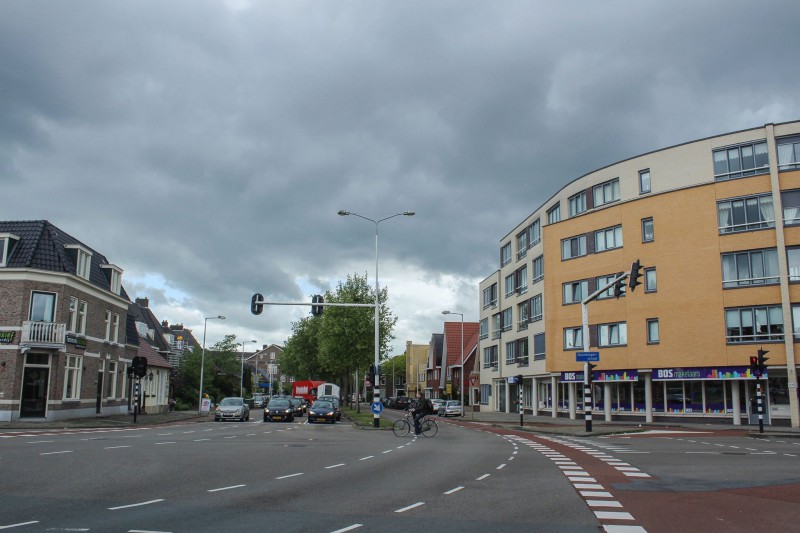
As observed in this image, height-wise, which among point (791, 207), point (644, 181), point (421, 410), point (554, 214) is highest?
point (554, 214)

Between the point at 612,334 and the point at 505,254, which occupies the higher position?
the point at 505,254

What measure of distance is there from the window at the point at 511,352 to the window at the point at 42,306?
39570 millimetres

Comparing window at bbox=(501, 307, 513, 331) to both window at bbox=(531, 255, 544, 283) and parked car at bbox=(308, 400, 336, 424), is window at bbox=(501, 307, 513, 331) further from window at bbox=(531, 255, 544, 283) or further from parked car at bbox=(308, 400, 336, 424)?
parked car at bbox=(308, 400, 336, 424)

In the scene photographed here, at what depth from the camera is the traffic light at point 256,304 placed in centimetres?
3275

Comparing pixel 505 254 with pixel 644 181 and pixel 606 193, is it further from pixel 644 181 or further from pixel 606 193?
pixel 644 181

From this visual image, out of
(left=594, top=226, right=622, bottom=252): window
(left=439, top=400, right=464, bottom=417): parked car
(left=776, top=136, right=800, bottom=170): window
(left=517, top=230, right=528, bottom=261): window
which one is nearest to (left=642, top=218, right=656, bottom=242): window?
(left=594, top=226, right=622, bottom=252): window

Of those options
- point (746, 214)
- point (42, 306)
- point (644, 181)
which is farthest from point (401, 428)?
point (644, 181)

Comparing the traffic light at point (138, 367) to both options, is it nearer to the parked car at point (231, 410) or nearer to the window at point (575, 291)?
the parked car at point (231, 410)

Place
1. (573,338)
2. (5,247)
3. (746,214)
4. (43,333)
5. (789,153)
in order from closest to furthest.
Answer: (43,333)
(5,247)
(789,153)
(746,214)
(573,338)

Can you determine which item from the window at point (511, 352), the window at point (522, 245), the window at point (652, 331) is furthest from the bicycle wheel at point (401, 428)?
the window at point (511, 352)

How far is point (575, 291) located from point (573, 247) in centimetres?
321

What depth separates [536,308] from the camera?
183 ft

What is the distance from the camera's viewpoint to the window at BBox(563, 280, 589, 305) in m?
47.8

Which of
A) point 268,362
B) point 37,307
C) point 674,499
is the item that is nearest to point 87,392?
point 37,307
